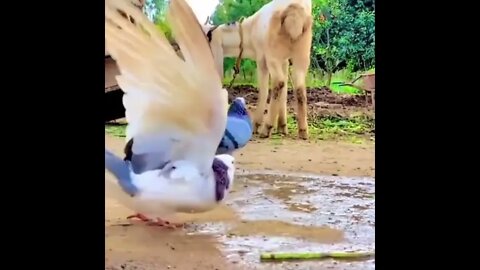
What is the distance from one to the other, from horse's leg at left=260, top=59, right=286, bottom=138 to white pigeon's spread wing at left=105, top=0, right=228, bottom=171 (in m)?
0.11

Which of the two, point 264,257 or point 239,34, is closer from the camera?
point 264,257

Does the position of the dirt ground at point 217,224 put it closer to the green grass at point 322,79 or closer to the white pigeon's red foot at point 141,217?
the white pigeon's red foot at point 141,217

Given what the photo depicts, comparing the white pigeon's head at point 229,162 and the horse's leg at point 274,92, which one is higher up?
the horse's leg at point 274,92

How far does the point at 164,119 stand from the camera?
58.9 inches

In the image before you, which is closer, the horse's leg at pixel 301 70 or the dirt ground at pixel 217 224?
the dirt ground at pixel 217 224

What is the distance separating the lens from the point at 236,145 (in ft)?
5.01

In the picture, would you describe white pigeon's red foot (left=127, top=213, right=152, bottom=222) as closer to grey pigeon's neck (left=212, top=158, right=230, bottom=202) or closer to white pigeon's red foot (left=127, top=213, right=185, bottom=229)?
white pigeon's red foot (left=127, top=213, right=185, bottom=229)

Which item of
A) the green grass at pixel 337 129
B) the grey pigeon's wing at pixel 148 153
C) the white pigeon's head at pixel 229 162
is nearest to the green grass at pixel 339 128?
the green grass at pixel 337 129

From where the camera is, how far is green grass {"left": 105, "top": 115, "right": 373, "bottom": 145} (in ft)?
5.09

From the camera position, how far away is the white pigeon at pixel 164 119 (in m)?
1.49

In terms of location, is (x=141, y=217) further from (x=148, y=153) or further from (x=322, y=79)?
(x=322, y=79)
